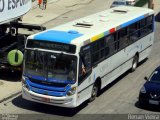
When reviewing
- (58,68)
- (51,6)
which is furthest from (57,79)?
(51,6)

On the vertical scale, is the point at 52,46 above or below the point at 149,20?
above

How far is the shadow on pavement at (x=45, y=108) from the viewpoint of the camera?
57.7 feet

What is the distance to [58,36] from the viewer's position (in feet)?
57.2

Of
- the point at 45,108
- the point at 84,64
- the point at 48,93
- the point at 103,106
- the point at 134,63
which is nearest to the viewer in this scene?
the point at 48,93

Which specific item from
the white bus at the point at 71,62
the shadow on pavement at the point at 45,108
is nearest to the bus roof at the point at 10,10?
the white bus at the point at 71,62

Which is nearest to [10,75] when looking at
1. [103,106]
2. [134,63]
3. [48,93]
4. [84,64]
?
[48,93]

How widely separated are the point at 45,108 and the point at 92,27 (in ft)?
12.9

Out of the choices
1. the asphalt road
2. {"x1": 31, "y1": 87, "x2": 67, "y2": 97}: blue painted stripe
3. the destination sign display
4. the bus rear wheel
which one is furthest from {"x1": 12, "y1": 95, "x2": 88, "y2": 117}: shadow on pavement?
the destination sign display

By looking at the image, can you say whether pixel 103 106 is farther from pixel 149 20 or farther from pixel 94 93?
pixel 149 20

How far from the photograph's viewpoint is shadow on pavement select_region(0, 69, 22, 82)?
21634 mm

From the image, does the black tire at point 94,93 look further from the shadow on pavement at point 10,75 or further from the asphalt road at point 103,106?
the shadow on pavement at point 10,75

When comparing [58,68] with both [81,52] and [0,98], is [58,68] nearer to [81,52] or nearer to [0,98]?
[81,52]

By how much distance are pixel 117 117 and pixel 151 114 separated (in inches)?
52.1

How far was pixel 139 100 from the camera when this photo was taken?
1789 centimetres
